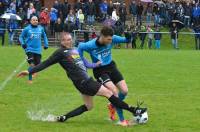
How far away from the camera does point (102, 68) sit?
36.9ft

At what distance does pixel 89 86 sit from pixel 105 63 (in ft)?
3.00

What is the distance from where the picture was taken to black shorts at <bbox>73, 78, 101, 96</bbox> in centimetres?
1049

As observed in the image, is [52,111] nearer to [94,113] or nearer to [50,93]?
[94,113]

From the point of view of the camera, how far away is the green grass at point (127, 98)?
1080 cm

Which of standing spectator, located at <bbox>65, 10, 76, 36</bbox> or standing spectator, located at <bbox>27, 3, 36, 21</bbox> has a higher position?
standing spectator, located at <bbox>27, 3, 36, 21</bbox>

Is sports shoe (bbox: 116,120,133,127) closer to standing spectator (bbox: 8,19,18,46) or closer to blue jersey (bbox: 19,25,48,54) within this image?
blue jersey (bbox: 19,25,48,54)

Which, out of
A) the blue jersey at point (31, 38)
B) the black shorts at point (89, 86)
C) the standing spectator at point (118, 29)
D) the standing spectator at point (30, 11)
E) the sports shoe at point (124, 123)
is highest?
the standing spectator at point (30, 11)

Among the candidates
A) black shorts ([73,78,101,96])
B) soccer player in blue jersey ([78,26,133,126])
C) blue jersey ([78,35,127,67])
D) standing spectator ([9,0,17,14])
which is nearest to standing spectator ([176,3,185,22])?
standing spectator ([9,0,17,14])

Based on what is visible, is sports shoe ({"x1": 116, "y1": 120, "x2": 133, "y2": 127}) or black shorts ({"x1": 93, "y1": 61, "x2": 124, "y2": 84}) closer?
sports shoe ({"x1": 116, "y1": 120, "x2": 133, "y2": 127})

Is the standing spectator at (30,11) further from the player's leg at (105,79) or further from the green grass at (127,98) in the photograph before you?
the player's leg at (105,79)

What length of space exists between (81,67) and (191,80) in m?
9.28

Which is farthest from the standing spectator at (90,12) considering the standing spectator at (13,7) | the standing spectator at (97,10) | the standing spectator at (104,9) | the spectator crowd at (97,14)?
the standing spectator at (13,7)

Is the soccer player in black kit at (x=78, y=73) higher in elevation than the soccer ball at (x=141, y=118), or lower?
higher

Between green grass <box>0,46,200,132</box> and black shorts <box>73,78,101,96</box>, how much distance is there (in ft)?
2.18
